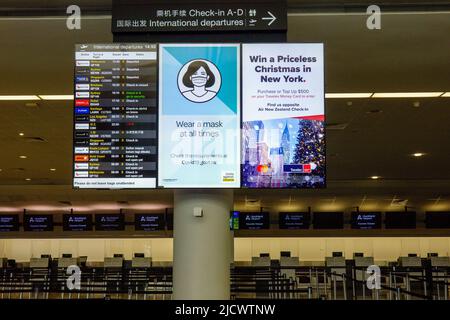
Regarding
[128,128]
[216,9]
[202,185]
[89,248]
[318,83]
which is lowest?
[89,248]

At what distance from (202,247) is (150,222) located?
1699 cm

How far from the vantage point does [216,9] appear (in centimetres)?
514

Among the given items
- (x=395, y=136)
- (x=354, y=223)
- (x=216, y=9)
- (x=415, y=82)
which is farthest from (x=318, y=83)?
(x=354, y=223)

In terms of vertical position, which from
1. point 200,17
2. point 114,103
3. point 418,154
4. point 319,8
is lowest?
point 114,103

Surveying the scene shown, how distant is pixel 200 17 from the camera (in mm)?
5145

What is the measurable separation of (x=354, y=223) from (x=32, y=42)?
56.9ft

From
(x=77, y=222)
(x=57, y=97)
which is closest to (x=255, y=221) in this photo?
(x=77, y=222)

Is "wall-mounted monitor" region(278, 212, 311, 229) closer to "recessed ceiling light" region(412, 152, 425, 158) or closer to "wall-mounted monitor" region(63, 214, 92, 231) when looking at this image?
"wall-mounted monitor" region(63, 214, 92, 231)

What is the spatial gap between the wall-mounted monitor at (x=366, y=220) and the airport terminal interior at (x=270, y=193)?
0.06 metres

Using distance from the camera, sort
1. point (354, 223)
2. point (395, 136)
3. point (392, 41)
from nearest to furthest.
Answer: point (392, 41) < point (395, 136) < point (354, 223)

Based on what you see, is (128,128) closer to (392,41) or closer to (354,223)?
(392,41)

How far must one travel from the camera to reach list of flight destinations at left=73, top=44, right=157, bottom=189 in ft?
16.5

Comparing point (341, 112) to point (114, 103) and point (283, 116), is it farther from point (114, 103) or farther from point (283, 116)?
point (114, 103)

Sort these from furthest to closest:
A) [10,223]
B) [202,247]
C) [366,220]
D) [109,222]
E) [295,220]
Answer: [10,223] < [109,222] < [366,220] < [295,220] < [202,247]
